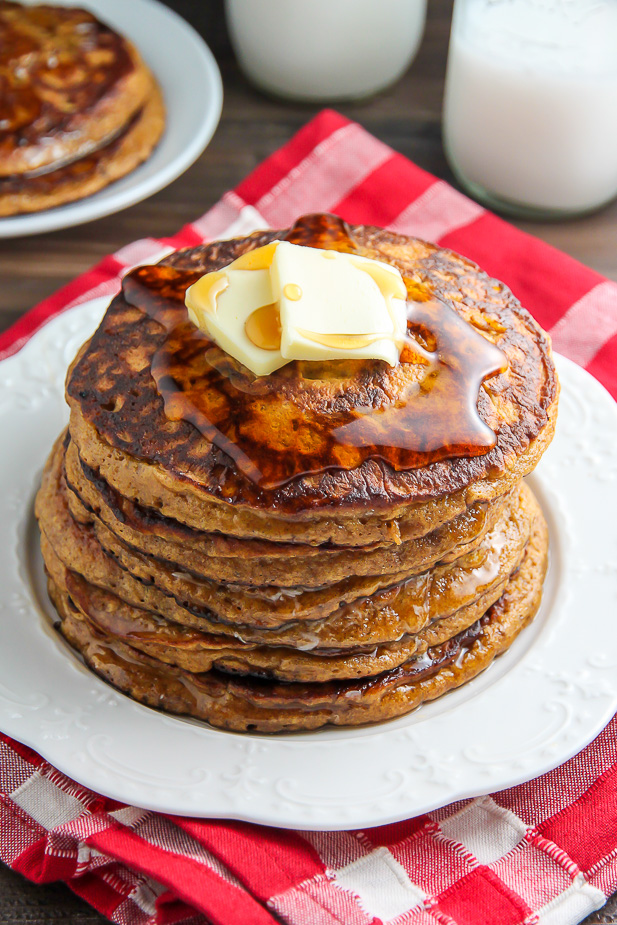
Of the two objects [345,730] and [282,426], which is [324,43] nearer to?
[282,426]

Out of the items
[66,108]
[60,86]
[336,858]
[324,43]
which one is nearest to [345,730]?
[336,858]

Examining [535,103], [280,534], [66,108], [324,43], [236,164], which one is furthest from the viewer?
[236,164]

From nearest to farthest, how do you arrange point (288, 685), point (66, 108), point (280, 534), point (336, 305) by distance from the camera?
point (280, 534) → point (336, 305) → point (288, 685) → point (66, 108)

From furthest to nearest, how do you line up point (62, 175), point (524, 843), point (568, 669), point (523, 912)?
point (62, 175) → point (568, 669) → point (524, 843) → point (523, 912)

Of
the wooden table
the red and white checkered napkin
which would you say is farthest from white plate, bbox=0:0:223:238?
the red and white checkered napkin

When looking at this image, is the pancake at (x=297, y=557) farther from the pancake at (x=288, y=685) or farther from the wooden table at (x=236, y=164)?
the wooden table at (x=236, y=164)

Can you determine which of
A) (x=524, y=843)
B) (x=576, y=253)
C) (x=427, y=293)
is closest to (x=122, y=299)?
(x=427, y=293)

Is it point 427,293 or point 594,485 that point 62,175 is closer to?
point 427,293

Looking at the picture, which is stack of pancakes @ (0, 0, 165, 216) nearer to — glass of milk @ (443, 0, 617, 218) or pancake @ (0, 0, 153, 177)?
pancake @ (0, 0, 153, 177)
